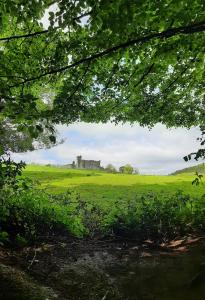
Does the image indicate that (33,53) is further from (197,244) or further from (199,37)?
(197,244)

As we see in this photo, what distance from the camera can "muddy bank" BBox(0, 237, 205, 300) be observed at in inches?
236

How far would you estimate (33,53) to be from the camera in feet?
35.7

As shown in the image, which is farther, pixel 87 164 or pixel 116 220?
pixel 87 164

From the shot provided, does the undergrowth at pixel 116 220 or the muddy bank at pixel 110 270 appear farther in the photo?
the undergrowth at pixel 116 220

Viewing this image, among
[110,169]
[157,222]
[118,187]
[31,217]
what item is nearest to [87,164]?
[110,169]

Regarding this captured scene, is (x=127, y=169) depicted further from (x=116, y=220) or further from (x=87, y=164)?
(x=116, y=220)

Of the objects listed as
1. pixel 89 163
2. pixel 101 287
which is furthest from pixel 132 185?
pixel 89 163

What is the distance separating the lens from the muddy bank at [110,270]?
6000 millimetres

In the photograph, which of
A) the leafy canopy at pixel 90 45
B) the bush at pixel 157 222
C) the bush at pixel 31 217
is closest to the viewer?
the leafy canopy at pixel 90 45

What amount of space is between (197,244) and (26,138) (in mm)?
34479

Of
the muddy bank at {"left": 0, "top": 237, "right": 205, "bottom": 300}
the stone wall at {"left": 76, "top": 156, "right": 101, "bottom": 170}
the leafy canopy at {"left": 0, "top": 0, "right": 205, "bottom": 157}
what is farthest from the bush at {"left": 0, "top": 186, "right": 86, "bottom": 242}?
the stone wall at {"left": 76, "top": 156, "right": 101, "bottom": 170}

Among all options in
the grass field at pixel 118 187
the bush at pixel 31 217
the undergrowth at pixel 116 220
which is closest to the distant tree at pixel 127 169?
the grass field at pixel 118 187

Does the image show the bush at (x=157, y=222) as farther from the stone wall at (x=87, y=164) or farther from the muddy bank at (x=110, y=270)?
the stone wall at (x=87, y=164)

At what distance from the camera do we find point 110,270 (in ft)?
24.8
